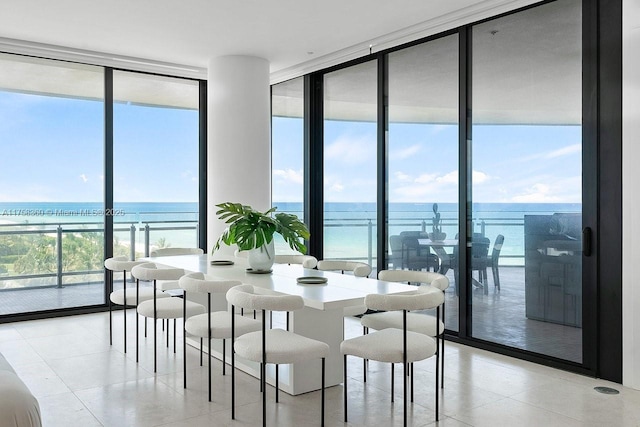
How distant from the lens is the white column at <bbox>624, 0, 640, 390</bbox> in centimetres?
371

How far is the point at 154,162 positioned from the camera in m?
7.12

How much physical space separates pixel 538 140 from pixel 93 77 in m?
4.95

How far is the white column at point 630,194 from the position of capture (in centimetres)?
371

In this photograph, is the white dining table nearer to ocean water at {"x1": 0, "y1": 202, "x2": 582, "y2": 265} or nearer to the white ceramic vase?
the white ceramic vase

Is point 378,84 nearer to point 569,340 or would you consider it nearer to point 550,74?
point 550,74

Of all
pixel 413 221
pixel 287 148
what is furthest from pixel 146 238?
pixel 413 221

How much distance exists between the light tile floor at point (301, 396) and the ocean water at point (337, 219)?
1.09m

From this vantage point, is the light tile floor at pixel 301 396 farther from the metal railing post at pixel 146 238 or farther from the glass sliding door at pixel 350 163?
the metal railing post at pixel 146 238

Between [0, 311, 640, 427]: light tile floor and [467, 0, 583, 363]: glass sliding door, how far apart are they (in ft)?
1.31

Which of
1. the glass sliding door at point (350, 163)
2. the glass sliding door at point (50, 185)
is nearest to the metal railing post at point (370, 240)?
the glass sliding door at point (350, 163)

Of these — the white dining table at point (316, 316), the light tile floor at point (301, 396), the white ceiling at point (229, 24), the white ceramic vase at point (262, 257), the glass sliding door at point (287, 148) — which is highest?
the white ceiling at point (229, 24)

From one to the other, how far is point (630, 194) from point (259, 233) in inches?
104

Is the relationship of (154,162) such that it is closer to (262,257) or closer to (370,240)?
(370,240)

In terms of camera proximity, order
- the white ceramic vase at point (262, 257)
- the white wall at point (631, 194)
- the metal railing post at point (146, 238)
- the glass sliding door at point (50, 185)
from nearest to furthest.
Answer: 1. the white wall at point (631, 194)
2. the white ceramic vase at point (262, 257)
3. the glass sliding door at point (50, 185)
4. the metal railing post at point (146, 238)
